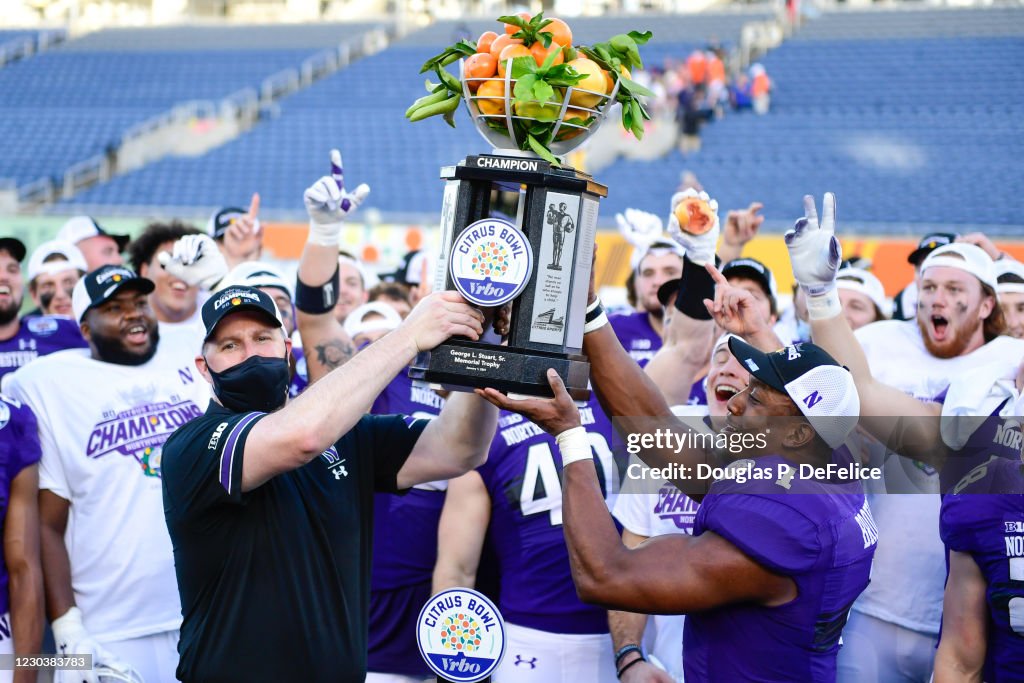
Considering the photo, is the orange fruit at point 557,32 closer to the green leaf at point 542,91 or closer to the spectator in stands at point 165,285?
the green leaf at point 542,91

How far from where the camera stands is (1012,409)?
11.7 ft

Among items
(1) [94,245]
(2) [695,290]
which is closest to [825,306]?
(2) [695,290]

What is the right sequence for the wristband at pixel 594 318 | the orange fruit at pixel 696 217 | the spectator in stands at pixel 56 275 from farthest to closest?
1. the spectator in stands at pixel 56 275
2. the orange fruit at pixel 696 217
3. the wristband at pixel 594 318

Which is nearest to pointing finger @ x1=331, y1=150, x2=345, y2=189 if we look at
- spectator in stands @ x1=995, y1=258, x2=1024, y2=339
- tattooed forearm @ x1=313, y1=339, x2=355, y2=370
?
tattooed forearm @ x1=313, y1=339, x2=355, y2=370

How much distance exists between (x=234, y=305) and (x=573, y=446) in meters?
1.06

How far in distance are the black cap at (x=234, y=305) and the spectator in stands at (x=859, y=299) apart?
3.81 metres

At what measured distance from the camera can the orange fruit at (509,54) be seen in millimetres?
2977

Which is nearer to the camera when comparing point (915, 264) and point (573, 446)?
point (573, 446)

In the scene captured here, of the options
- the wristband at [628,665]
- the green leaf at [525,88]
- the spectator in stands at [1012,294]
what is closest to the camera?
the green leaf at [525,88]

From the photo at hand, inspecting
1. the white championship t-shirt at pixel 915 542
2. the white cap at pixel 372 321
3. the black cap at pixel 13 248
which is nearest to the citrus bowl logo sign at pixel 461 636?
the white championship t-shirt at pixel 915 542

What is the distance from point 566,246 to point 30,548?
232 cm

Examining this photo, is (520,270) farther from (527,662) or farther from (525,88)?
(527,662)

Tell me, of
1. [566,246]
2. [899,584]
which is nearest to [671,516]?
[899,584]

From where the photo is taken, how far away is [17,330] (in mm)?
5758
